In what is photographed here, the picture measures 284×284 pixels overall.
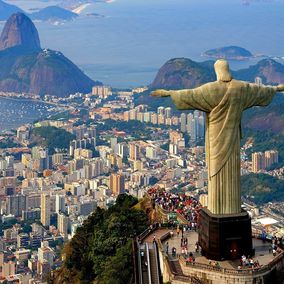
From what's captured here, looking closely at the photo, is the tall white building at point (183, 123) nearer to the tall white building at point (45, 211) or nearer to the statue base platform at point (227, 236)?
the tall white building at point (45, 211)

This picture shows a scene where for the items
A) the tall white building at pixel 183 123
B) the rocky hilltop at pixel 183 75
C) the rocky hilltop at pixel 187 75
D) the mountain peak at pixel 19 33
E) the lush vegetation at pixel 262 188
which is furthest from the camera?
the mountain peak at pixel 19 33

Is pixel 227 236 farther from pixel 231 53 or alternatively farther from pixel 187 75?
pixel 231 53

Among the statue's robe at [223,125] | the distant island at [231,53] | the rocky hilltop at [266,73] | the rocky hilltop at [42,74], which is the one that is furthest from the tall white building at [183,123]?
the distant island at [231,53]

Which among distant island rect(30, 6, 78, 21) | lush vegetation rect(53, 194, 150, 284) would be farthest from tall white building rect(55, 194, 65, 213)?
distant island rect(30, 6, 78, 21)

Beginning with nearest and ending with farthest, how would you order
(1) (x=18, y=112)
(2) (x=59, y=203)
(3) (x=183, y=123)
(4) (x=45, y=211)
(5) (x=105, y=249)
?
(5) (x=105, y=249)
(4) (x=45, y=211)
(2) (x=59, y=203)
(3) (x=183, y=123)
(1) (x=18, y=112)

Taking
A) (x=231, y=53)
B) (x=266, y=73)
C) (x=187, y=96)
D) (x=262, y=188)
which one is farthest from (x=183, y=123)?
(x=231, y=53)

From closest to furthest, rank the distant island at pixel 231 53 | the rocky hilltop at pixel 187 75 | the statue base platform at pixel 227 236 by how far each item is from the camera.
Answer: the statue base platform at pixel 227 236, the rocky hilltop at pixel 187 75, the distant island at pixel 231 53
